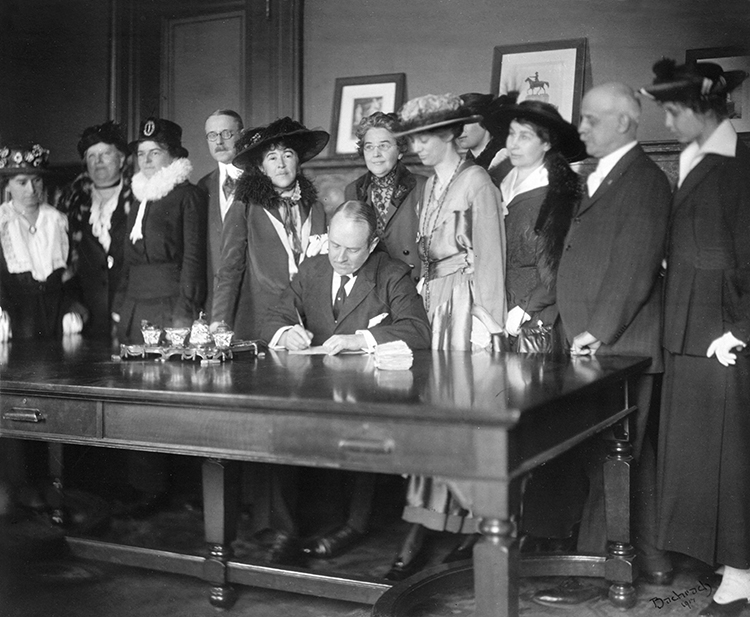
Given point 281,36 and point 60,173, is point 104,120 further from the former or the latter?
point 281,36

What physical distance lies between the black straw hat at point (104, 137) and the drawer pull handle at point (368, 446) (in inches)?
87.9

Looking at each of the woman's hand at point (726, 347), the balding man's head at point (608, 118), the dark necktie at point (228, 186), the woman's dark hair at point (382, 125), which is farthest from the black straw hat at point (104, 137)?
the woman's hand at point (726, 347)

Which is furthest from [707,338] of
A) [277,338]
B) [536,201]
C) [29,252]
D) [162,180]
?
[29,252]

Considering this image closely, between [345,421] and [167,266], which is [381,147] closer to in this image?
[167,266]

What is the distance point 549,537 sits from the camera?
3.08 metres

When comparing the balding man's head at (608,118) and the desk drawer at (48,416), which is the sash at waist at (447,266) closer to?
the balding man's head at (608,118)

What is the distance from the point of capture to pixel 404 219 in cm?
337

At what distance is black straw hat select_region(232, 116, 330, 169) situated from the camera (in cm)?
343

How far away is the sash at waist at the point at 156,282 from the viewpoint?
3.66 meters

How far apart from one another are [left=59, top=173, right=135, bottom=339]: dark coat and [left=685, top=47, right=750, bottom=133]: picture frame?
243cm

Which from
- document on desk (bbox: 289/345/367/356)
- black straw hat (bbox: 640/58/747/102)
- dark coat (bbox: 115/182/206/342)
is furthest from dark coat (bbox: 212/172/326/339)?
black straw hat (bbox: 640/58/747/102)

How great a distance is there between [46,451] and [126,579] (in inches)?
46.2

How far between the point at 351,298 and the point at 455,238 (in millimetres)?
499

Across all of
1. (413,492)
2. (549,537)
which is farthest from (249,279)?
(549,537)
